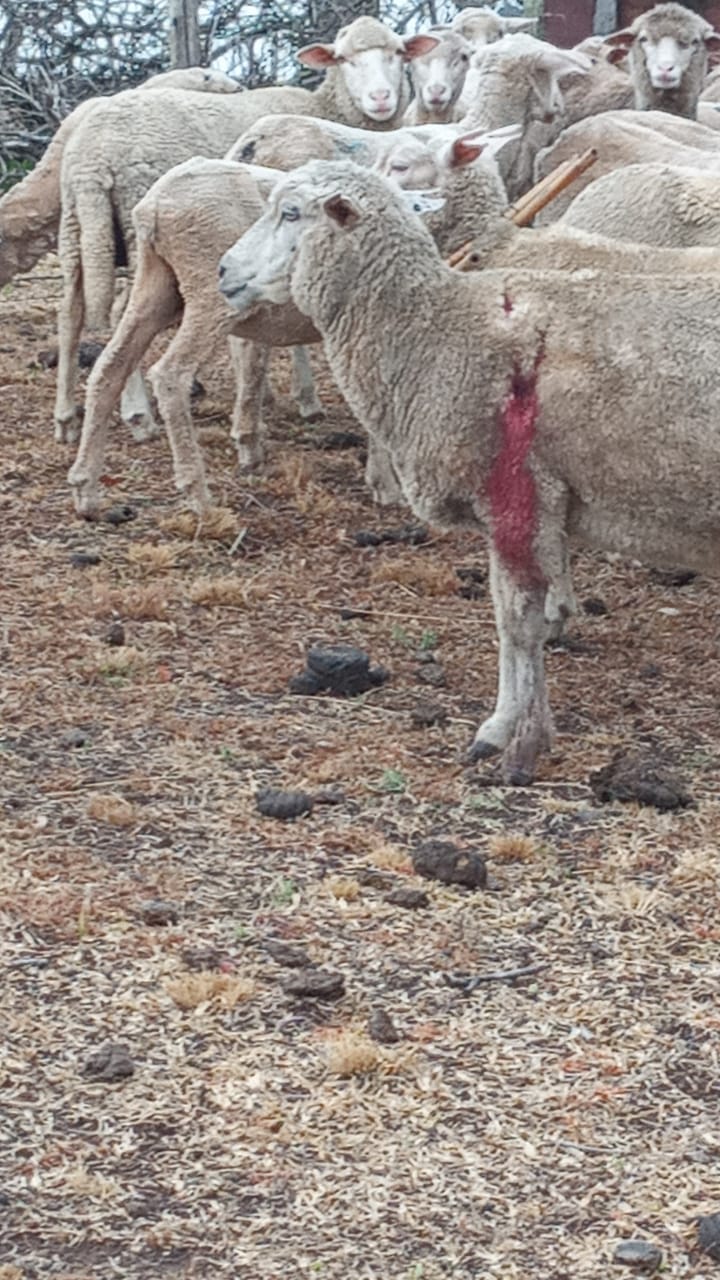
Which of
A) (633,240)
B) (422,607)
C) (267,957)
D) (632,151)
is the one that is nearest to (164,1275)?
(267,957)

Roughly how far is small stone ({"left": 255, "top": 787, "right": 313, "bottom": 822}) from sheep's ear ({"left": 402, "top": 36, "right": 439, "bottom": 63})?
5666 mm

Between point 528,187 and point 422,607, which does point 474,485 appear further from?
point 528,187

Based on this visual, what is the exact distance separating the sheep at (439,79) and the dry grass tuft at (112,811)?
17.4ft

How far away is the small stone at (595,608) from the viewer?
275 inches

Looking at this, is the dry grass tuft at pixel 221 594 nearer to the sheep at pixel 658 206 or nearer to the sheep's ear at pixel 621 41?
the sheep at pixel 658 206

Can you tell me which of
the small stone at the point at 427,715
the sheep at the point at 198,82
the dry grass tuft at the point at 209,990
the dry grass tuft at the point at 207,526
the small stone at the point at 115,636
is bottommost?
the dry grass tuft at the point at 207,526

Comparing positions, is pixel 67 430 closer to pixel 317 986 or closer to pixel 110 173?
pixel 110 173

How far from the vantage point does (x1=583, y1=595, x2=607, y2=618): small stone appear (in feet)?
22.9

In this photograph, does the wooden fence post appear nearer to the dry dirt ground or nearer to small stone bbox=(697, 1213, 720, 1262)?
the dry dirt ground

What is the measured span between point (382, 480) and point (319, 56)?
110 inches

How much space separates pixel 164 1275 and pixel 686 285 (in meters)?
2.89

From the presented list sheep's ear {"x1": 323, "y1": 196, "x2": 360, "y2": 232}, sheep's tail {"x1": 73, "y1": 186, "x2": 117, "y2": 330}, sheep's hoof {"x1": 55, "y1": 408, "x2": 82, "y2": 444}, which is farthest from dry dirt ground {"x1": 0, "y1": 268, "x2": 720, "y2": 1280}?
sheep's hoof {"x1": 55, "y1": 408, "x2": 82, "y2": 444}

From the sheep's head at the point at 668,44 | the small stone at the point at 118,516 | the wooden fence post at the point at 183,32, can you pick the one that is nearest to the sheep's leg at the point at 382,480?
the small stone at the point at 118,516

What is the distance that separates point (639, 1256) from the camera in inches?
134
